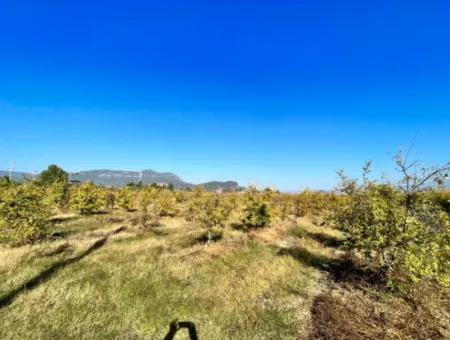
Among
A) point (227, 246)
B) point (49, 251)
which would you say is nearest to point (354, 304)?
point (227, 246)

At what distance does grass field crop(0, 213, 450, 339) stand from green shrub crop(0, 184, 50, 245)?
88 cm

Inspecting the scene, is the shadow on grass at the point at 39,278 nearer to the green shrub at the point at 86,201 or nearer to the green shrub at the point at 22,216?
the green shrub at the point at 22,216

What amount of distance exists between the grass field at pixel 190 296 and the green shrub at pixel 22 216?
0.88 meters

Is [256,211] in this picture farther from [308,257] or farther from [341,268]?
[341,268]

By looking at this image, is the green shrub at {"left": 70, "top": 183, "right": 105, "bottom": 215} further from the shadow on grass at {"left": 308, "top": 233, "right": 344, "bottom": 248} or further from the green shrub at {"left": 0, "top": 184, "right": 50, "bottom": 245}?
the shadow on grass at {"left": 308, "top": 233, "right": 344, "bottom": 248}

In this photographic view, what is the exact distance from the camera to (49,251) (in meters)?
11.4

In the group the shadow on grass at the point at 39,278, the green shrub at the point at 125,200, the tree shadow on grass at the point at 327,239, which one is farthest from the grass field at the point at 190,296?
the green shrub at the point at 125,200

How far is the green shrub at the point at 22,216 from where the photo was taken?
12.5 meters

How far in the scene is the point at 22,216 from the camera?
12789 millimetres

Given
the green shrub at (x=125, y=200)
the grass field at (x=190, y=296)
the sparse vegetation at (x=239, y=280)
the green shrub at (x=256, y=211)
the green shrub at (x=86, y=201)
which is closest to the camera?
the grass field at (x=190, y=296)

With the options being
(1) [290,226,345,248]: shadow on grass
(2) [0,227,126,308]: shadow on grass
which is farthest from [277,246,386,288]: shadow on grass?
(2) [0,227,126,308]: shadow on grass

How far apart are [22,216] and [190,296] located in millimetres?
9121

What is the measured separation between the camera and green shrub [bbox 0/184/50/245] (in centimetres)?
1248

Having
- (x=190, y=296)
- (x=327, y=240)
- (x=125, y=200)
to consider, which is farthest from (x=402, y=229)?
(x=125, y=200)
